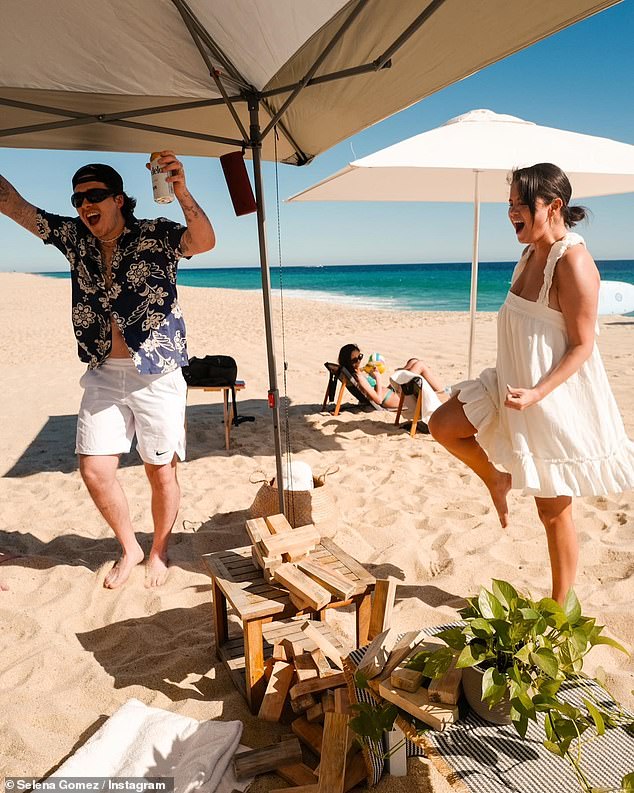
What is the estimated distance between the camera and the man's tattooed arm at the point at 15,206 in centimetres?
292

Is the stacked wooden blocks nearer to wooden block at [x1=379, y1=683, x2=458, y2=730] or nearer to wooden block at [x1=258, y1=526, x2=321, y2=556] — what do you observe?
wooden block at [x1=258, y1=526, x2=321, y2=556]

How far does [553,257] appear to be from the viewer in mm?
2277

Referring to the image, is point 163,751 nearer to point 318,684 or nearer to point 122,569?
point 318,684

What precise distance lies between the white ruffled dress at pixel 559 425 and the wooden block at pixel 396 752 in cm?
97

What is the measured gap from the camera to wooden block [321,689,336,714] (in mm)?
1970

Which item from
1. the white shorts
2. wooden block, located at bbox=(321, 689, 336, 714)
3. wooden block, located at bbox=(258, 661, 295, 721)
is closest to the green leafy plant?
wooden block, located at bbox=(321, 689, 336, 714)

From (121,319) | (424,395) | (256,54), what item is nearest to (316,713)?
(121,319)

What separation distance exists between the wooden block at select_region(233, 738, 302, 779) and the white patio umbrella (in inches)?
143

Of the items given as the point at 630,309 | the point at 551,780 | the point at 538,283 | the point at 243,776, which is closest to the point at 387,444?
the point at 538,283

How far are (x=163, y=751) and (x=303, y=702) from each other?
46 cm

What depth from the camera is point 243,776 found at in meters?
1.88

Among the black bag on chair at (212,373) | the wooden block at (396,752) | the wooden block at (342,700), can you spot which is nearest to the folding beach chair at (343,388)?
the black bag on chair at (212,373)

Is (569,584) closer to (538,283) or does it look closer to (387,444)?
(538,283)

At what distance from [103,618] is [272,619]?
104 centimetres
